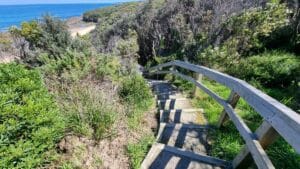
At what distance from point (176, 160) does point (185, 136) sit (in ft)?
2.09

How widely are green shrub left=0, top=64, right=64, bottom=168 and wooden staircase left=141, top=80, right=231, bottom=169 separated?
50.1 inches

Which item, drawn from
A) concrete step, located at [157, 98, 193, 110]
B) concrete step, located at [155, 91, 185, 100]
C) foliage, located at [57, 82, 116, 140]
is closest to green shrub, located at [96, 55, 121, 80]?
concrete step, located at [155, 91, 185, 100]

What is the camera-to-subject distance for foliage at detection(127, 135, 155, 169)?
3245 millimetres

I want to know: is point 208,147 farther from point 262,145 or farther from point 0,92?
point 0,92

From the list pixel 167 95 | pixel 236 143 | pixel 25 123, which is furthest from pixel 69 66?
pixel 236 143

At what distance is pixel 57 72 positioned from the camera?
5980 millimetres

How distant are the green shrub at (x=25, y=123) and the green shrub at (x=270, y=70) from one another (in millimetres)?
5036

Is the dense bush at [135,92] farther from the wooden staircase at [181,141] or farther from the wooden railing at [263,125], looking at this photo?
the wooden railing at [263,125]

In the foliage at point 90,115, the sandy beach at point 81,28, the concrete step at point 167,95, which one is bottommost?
the sandy beach at point 81,28

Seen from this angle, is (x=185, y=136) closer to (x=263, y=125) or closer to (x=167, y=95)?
(x=263, y=125)

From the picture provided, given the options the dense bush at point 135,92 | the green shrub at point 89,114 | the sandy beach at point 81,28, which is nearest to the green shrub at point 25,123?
the green shrub at point 89,114

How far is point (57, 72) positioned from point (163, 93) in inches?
108

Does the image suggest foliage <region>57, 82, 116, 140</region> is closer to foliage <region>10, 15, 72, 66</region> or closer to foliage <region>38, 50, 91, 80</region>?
foliage <region>38, 50, 91, 80</region>

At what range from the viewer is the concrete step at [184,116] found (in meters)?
4.05
